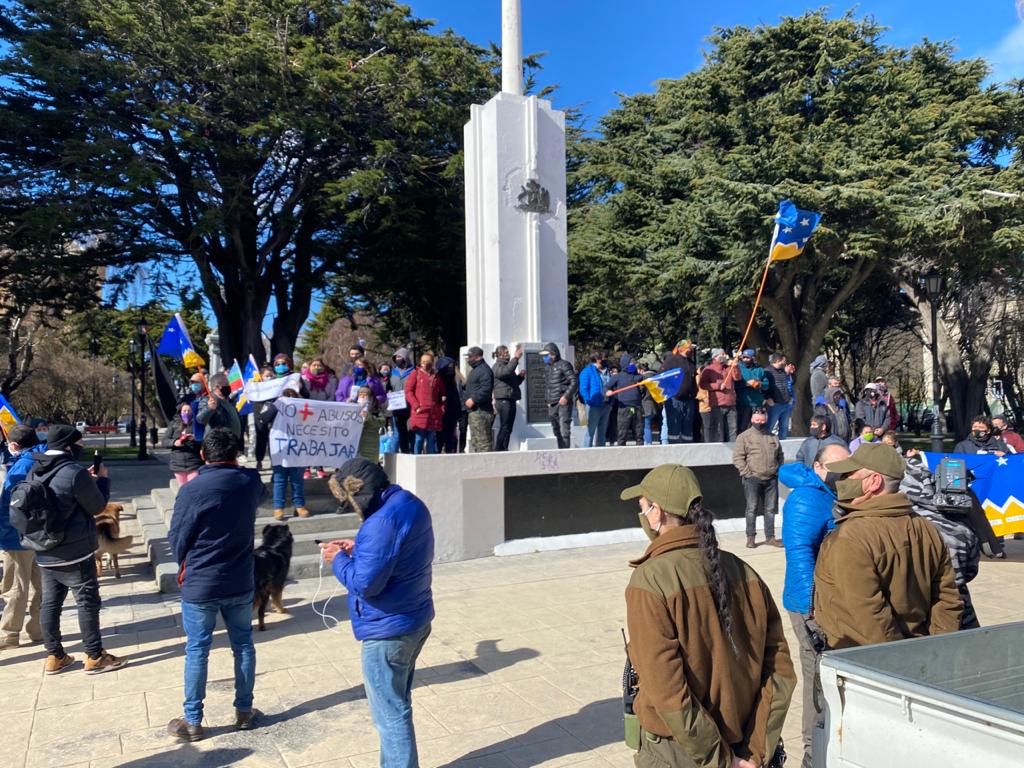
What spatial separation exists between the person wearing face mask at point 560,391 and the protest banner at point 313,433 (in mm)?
3267

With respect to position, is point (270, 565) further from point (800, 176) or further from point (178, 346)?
point (800, 176)

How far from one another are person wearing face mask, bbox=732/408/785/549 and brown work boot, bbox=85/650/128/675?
8.06 m

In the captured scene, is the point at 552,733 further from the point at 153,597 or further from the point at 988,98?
the point at 988,98

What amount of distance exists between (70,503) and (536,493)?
6221 millimetres

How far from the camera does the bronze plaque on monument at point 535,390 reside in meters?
13.7

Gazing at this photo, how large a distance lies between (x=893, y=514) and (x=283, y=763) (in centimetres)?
364

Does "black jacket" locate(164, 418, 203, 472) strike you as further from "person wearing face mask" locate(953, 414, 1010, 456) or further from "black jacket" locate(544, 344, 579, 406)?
"person wearing face mask" locate(953, 414, 1010, 456)

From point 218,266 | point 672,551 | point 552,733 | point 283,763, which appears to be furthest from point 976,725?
point 218,266

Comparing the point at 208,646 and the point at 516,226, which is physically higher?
the point at 516,226

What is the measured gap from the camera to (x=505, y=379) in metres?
11.9

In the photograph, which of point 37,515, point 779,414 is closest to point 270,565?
point 37,515

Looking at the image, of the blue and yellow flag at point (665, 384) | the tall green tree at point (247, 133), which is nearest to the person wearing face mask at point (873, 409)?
the blue and yellow flag at point (665, 384)

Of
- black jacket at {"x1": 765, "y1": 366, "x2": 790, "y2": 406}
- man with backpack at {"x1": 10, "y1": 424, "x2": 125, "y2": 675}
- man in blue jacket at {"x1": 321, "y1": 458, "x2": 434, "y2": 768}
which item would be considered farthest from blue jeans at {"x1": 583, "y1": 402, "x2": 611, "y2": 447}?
man in blue jacket at {"x1": 321, "y1": 458, "x2": 434, "y2": 768}

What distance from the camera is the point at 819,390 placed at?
1485cm
